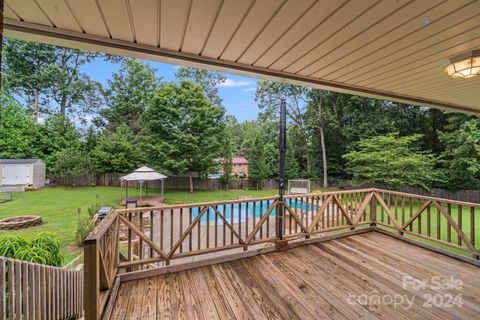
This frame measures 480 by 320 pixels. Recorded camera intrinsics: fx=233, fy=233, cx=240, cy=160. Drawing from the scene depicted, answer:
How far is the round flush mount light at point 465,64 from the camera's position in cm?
200

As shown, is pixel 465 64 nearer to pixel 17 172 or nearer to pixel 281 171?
pixel 281 171

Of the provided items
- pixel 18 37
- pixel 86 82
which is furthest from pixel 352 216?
pixel 86 82

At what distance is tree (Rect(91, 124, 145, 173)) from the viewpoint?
1599 cm

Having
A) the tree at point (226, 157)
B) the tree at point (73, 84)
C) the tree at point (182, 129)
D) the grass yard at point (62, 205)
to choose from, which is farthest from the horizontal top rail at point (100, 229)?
the tree at point (73, 84)

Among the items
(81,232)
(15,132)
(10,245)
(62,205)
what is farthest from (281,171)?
(15,132)

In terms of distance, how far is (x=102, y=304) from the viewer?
2115 mm

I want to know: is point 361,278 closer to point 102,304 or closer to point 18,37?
point 102,304

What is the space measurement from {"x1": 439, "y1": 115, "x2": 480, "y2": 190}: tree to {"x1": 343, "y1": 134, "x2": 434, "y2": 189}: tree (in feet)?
3.51

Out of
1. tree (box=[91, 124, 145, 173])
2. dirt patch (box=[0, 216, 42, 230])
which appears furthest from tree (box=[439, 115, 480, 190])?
tree (box=[91, 124, 145, 173])

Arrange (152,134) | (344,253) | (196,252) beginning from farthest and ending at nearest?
(152,134), (344,253), (196,252)

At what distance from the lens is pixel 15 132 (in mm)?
15273

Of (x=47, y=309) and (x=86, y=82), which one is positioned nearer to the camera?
(x=47, y=309)

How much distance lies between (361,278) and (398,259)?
94cm

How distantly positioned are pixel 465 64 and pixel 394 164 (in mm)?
11843
